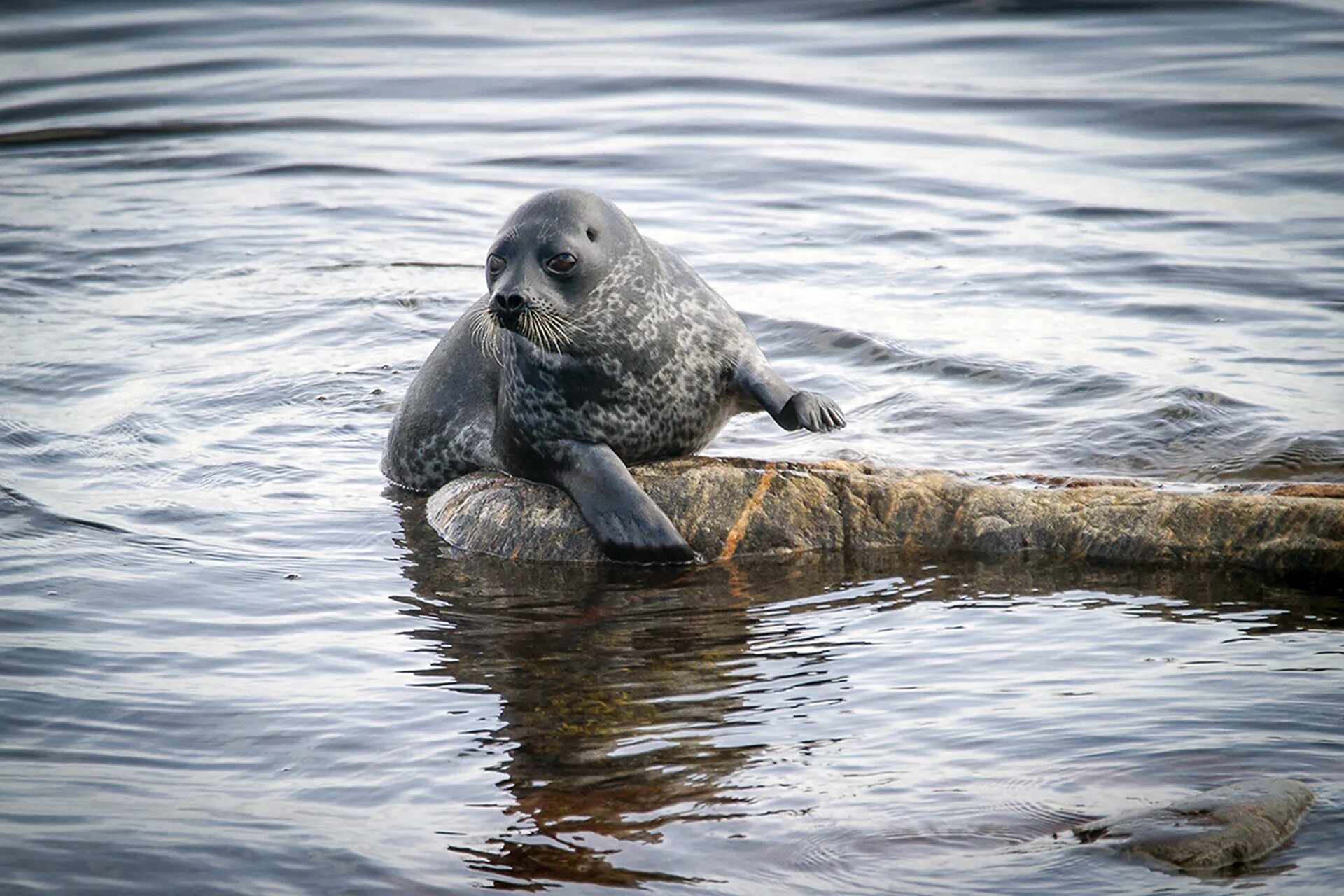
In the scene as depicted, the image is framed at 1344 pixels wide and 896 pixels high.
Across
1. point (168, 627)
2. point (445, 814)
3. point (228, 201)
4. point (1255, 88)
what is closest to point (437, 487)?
point (168, 627)

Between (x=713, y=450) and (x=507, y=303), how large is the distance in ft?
7.00

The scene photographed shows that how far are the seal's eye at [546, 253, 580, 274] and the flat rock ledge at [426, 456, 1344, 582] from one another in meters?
0.86

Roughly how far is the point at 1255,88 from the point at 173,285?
9959 millimetres

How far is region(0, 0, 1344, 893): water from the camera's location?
429 centimetres

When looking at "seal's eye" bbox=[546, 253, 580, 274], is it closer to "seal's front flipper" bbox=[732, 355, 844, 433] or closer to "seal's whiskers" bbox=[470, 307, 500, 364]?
"seal's whiskers" bbox=[470, 307, 500, 364]

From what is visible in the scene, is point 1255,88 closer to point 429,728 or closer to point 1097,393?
point 1097,393

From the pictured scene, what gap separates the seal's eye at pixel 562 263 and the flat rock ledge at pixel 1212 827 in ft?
11.0

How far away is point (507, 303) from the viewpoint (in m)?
6.29

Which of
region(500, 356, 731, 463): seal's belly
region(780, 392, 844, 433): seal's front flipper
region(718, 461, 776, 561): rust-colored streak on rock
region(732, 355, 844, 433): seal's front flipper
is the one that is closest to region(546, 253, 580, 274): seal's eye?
region(500, 356, 731, 463): seal's belly

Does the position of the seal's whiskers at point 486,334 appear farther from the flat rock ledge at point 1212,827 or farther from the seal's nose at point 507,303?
the flat rock ledge at point 1212,827

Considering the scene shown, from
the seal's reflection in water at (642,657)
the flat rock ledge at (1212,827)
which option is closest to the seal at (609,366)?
the seal's reflection in water at (642,657)

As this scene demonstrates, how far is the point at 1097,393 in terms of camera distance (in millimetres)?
8648

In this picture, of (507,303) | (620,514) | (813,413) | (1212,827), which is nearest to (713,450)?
(813,413)

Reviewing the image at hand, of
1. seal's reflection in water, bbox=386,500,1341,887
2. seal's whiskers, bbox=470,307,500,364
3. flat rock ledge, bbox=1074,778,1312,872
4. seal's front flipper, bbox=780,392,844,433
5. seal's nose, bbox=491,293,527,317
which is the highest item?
seal's nose, bbox=491,293,527,317
